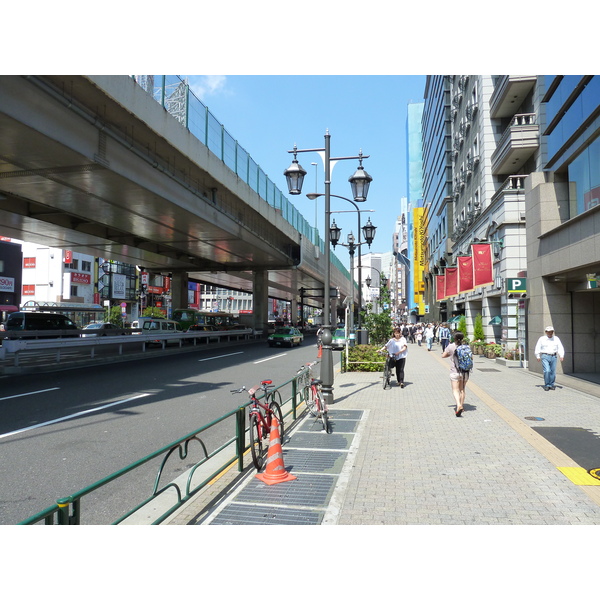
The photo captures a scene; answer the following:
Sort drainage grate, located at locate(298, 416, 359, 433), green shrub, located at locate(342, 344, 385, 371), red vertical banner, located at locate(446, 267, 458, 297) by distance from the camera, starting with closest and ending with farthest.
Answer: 1. drainage grate, located at locate(298, 416, 359, 433)
2. green shrub, located at locate(342, 344, 385, 371)
3. red vertical banner, located at locate(446, 267, 458, 297)

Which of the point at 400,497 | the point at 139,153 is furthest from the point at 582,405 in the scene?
the point at 139,153

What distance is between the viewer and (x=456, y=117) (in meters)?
37.3

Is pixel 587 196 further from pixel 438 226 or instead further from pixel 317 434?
pixel 438 226

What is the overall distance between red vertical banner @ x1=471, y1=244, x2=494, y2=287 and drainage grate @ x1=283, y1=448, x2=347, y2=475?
1675 centimetres

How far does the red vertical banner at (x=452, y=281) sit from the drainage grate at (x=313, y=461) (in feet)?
72.6

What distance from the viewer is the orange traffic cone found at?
18.6 feet

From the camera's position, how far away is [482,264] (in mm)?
21531

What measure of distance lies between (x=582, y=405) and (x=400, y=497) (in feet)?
24.3

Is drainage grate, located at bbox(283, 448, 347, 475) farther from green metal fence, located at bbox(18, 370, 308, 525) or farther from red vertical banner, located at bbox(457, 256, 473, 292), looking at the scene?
red vertical banner, located at bbox(457, 256, 473, 292)

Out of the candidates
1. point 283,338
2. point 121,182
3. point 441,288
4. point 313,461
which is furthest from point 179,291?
point 313,461

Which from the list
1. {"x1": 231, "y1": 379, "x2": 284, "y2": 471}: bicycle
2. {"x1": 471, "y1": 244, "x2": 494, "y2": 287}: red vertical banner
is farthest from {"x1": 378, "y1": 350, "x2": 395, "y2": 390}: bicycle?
{"x1": 471, "y1": 244, "x2": 494, "y2": 287}: red vertical banner

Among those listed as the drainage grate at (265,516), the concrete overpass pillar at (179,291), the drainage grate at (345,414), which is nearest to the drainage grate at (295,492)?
the drainage grate at (265,516)

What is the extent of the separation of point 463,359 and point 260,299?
38356 mm

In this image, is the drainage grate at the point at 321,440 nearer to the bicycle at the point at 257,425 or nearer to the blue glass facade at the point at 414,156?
the bicycle at the point at 257,425
